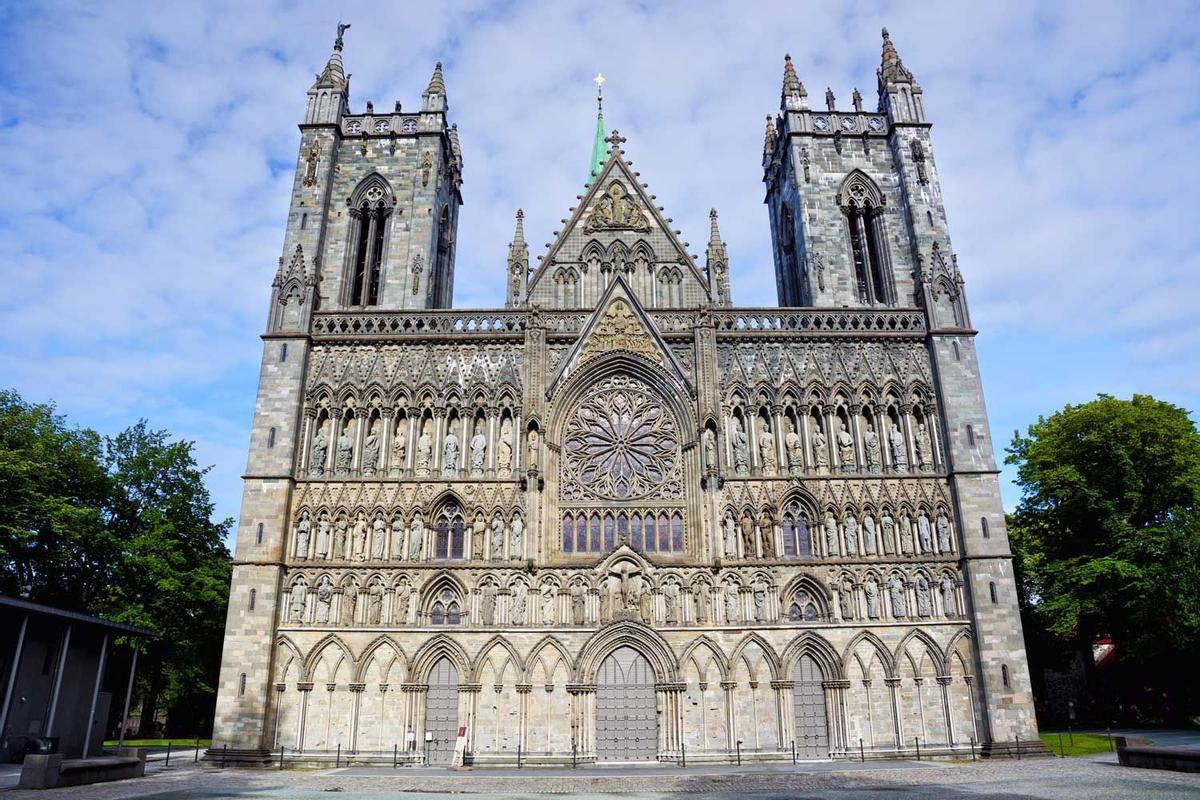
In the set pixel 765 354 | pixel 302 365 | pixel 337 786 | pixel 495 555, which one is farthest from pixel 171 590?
pixel 765 354

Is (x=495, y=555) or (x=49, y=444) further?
(x=49, y=444)

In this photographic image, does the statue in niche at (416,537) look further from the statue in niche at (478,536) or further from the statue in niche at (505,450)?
the statue in niche at (505,450)

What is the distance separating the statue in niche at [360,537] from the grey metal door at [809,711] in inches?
555

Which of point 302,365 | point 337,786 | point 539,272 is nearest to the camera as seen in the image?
point 337,786

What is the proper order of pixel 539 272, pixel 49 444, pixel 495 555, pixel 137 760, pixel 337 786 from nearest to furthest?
pixel 337 786
pixel 137 760
pixel 495 555
pixel 539 272
pixel 49 444

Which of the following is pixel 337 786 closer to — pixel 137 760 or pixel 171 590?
pixel 137 760

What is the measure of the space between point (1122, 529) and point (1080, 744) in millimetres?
8710

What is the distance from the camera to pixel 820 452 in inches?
1125

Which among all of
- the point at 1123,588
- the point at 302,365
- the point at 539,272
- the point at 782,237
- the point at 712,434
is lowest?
the point at 1123,588

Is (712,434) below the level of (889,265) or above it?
below

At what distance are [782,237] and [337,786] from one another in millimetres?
28213

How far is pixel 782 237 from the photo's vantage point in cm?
3759

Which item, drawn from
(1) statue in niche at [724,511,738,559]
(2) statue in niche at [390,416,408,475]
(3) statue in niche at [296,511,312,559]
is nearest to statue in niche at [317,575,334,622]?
(3) statue in niche at [296,511,312,559]

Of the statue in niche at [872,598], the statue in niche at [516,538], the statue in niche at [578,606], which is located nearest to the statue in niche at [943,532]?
the statue in niche at [872,598]
